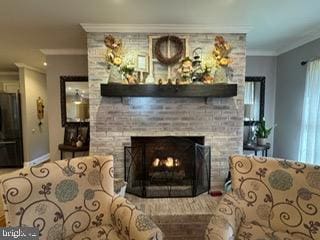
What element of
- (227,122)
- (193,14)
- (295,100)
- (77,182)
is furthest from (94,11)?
(295,100)

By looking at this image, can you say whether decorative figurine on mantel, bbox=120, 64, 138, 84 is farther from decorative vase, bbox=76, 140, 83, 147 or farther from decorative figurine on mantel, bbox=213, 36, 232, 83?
decorative vase, bbox=76, 140, 83, 147

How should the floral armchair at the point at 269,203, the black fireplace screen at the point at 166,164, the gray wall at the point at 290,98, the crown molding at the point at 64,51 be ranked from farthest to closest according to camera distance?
1. the crown molding at the point at 64,51
2. the gray wall at the point at 290,98
3. the black fireplace screen at the point at 166,164
4. the floral armchair at the point at 269,203

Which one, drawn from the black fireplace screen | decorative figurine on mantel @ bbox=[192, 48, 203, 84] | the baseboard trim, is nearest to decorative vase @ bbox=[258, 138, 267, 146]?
the black fireplace screen

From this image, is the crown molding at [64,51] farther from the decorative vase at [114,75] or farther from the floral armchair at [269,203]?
the floral armchair at [269,203]

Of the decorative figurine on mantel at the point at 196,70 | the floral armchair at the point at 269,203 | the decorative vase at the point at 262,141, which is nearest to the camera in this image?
the floral armchair at the point at 269,203

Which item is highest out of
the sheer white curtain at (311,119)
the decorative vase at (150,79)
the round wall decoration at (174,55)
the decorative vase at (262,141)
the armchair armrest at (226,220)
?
the round wall decoration at (174,55)

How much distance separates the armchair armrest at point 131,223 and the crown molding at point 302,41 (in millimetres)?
3253


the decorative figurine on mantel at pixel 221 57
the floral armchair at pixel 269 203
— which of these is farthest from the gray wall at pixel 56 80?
the floral armchair at pixel 269 203

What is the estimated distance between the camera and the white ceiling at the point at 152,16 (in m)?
2.47

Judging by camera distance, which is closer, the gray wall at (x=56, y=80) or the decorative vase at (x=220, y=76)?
the decorative vase at (x=220, y=76)

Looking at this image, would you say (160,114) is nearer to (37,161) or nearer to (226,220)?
(226,220)

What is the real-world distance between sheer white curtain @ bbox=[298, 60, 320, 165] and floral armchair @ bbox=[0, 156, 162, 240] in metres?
2.79

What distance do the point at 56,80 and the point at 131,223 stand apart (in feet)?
11.9

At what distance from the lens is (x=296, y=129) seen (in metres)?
4.00
